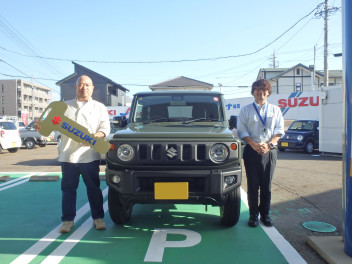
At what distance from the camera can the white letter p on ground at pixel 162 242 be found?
2938 mm

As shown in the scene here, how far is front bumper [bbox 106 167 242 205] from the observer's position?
3.07m

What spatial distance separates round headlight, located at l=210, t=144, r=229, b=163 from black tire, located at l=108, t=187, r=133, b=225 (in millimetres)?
1191

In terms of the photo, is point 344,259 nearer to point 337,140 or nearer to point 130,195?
point 130,195

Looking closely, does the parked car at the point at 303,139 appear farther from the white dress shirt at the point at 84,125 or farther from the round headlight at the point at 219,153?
the white dress shirt at the point at 84,125

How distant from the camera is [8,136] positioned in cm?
1325

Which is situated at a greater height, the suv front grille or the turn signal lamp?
the turn signal lamp

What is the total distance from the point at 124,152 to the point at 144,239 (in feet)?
3.45

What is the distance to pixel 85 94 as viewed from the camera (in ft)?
11.7

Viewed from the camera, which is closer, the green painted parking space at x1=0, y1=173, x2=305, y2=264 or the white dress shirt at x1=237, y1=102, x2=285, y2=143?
the green painted parking space at x1=0, y1=173, x2=305, y2=264

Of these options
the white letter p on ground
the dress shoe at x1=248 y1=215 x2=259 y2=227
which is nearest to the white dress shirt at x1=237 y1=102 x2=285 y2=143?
the dress shoe at x1=248 y1=215 x2=259 y2=227

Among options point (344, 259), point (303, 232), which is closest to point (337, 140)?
point (303, 232)

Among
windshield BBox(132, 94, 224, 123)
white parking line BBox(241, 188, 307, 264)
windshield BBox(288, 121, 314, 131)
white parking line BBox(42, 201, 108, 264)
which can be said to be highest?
windshield BBox(132, 94, 224, 123)

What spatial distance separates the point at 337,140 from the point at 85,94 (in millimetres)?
10928

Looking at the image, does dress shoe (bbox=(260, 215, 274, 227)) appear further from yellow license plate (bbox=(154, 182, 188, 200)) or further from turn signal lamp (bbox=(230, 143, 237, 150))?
yellow license plate (bbox=(154, 182, 188, 200))
